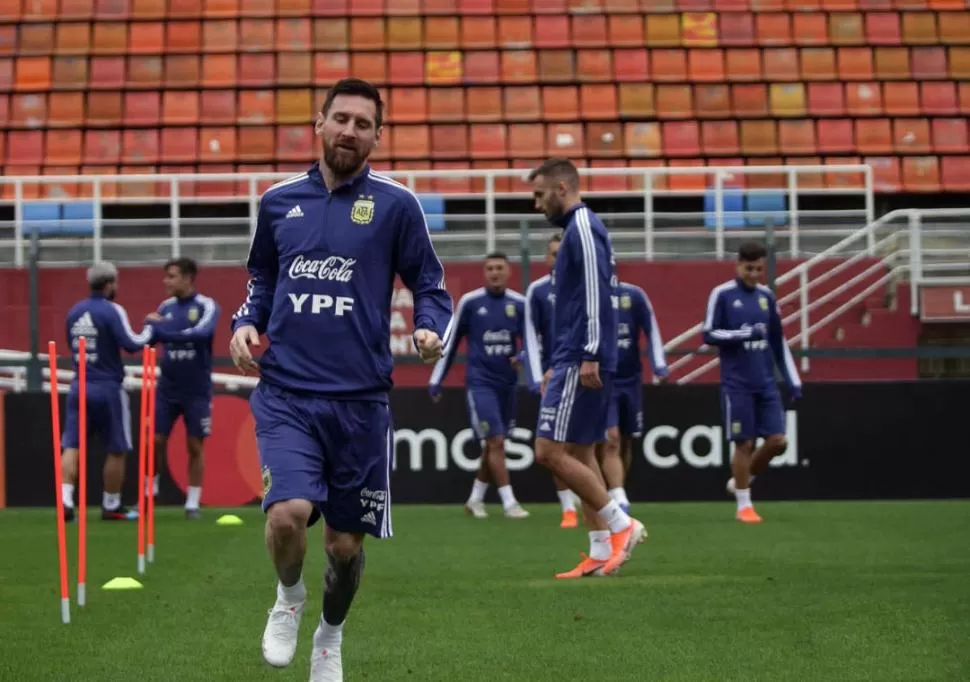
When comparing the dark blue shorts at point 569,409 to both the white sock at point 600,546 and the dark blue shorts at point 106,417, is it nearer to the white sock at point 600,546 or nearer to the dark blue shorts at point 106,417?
the white sock at point 600,546

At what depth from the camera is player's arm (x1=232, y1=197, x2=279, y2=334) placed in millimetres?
5625

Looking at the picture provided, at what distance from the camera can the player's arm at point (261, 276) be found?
562 cm

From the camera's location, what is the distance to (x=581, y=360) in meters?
8.77

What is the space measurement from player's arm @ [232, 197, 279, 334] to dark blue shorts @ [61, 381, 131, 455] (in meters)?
7.80

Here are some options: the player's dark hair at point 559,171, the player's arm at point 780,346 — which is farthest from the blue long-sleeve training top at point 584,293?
the player's arm at point 780,346

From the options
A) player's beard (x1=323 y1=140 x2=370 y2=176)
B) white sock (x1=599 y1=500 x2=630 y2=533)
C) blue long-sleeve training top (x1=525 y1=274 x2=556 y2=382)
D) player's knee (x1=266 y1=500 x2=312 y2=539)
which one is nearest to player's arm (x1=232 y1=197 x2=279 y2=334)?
player's beard (x1=323 y1=140 x2=370 y2=176)

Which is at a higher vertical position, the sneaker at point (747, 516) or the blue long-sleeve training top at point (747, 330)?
the blue long-sleeve training top at point (747, 330)

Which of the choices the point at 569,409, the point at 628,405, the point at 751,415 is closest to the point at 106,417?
the point at 628,405

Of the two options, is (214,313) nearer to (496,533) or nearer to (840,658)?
(496,533)

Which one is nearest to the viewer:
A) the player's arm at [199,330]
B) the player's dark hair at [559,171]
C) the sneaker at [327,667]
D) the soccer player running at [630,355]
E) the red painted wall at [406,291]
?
the sneaker at [327,667]

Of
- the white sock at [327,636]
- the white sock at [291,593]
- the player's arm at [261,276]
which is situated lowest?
the white sock at [327,636]

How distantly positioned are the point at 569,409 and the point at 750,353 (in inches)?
161

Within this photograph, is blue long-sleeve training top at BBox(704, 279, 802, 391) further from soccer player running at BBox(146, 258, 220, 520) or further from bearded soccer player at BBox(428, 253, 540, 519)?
soccer player running at BBox(146, 258, 220, 520)

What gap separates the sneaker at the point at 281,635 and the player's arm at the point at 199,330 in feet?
26.0
